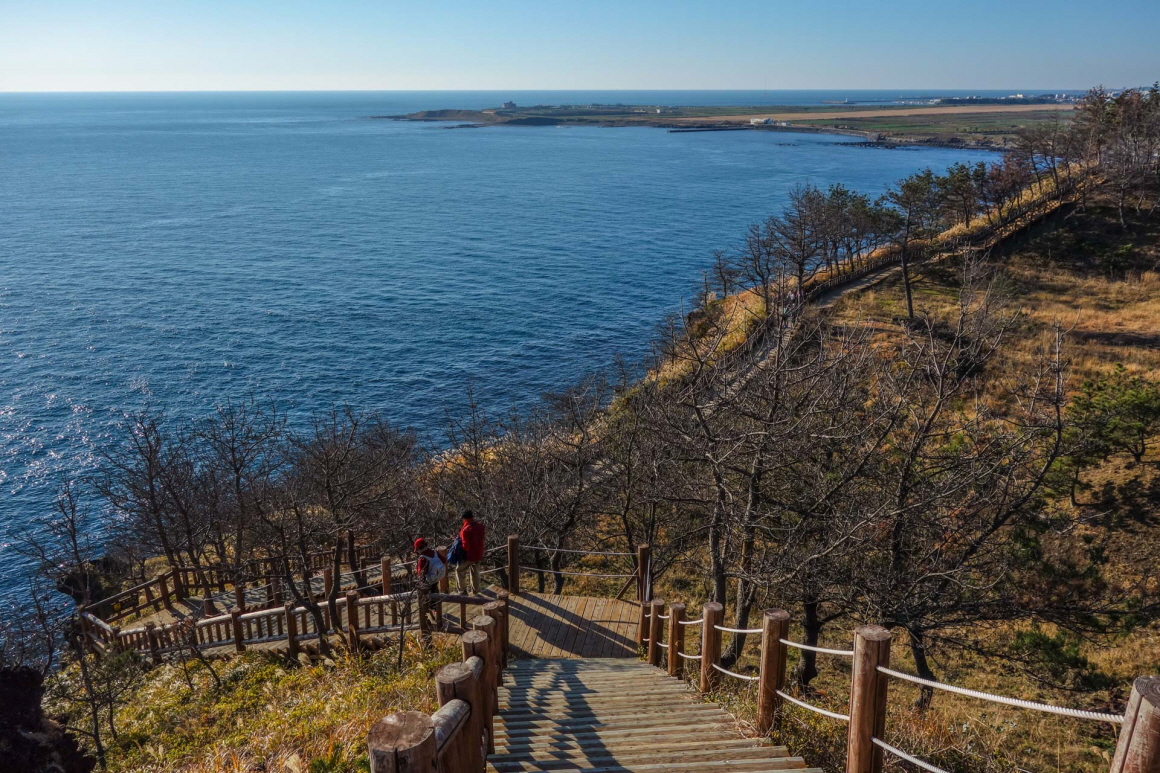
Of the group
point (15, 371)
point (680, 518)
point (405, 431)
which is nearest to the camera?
point (680, 518)

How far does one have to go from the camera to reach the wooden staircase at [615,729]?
5.55 metres

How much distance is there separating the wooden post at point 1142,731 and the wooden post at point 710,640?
178 inches

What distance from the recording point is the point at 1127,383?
2048 cm

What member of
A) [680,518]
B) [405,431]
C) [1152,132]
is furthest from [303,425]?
[1152,132]

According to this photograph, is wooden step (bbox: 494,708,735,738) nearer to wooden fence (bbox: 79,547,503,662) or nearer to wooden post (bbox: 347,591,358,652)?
wooden fence (bbox: 79,547,503,662)

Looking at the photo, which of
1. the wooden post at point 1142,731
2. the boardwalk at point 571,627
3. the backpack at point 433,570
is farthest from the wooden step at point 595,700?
the wooden post at point 1142,731

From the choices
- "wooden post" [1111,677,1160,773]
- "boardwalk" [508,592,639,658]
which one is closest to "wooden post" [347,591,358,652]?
"boardwalk" [508,592,639,658]

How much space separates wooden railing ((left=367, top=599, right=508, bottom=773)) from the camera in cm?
327

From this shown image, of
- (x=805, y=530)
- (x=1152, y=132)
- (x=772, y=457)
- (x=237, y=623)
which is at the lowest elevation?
(x=237, y=623)

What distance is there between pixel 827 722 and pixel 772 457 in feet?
19.1

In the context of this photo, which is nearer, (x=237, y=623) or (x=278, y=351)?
(x=237, y=623)

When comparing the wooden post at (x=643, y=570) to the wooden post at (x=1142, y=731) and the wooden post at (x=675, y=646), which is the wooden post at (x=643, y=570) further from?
the wooden post at (x=1142, y=731)

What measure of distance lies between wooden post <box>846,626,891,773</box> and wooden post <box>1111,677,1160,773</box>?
162 cm

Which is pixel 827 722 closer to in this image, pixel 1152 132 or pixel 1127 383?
pixel 1127 383
